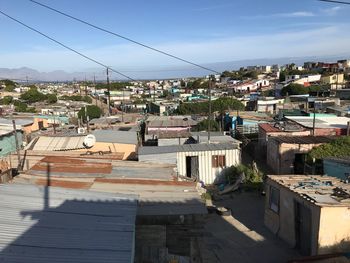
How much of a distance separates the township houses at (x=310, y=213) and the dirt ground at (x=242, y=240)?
0.46 m

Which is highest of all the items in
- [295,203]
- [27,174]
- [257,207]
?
[27,174]

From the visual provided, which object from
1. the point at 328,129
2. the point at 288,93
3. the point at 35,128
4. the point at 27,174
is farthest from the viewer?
the point at 288,93

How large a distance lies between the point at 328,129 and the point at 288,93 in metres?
35.1

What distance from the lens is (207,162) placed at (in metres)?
17.9

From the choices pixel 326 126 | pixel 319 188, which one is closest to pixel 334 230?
pixel 319 188

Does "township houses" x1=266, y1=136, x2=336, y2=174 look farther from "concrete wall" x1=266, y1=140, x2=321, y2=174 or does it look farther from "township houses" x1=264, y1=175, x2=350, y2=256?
"township houses" x1=264, y1=175, x2=350, y2=256

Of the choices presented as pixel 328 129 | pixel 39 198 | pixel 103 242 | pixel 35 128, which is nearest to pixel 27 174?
pixel 39 198

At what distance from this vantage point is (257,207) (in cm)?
1526

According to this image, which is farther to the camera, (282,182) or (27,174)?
(282,182)

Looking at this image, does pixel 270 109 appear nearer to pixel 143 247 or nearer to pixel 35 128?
pixel 35 128

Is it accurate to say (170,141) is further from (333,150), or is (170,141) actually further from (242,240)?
(242,240)

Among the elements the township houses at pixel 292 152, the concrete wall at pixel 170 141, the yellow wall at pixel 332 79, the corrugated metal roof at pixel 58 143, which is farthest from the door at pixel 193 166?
the yellow wall at pixel 332 79

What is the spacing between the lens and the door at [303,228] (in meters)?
10.5

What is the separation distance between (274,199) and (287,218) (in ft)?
3.31
